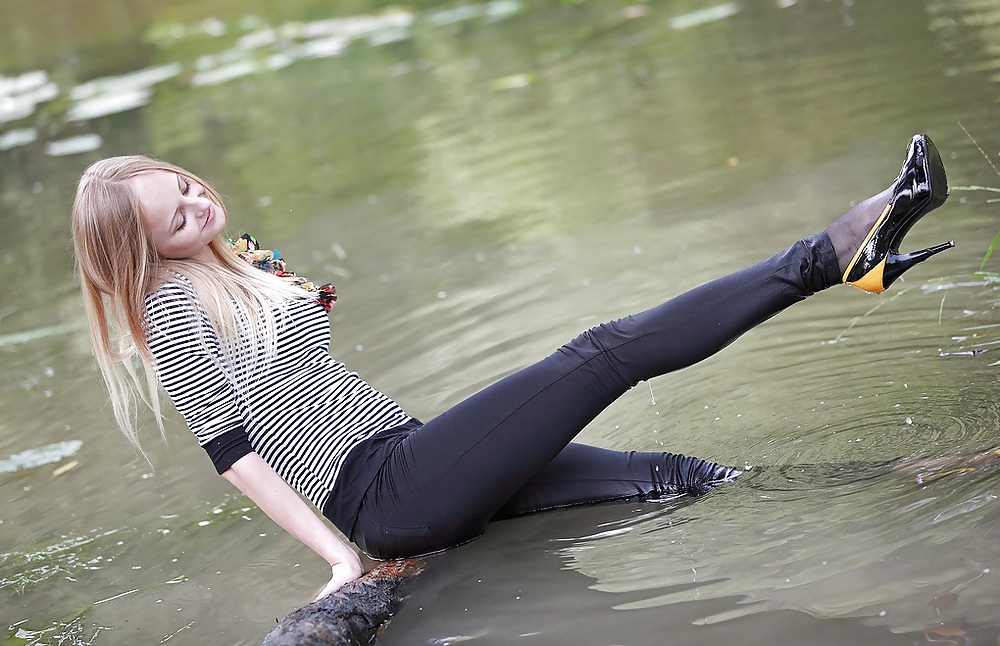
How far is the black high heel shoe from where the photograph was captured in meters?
2.23

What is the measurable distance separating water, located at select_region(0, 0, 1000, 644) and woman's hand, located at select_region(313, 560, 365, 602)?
14 centimetres

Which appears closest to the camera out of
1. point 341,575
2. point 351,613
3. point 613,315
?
point 351,613

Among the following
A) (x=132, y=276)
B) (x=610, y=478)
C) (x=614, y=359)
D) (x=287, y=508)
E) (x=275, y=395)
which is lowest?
(x=610, y=478)

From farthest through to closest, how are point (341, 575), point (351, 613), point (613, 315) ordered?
1. point (613, 315)
2. point (341, 575)
3. point (351, 613)

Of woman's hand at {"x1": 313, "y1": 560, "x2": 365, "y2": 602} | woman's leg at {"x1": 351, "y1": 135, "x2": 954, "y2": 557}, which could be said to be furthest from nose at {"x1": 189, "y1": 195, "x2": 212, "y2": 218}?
woman's hand at {"x1": 313, "y1": 560, "x2": 365, "y2": 602}

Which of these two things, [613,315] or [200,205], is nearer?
[200,205]

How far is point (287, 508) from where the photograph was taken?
2.31 metres

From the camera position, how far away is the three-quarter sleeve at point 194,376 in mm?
2285

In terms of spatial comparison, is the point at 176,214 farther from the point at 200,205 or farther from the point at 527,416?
the point at 527,416

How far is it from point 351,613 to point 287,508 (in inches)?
10.4

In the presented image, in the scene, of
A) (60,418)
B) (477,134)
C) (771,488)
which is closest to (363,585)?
(771,488)

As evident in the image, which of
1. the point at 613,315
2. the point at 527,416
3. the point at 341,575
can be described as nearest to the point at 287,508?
the point at 341,575

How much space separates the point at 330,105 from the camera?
962 centimetres

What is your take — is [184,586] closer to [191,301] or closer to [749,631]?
[191,301]
